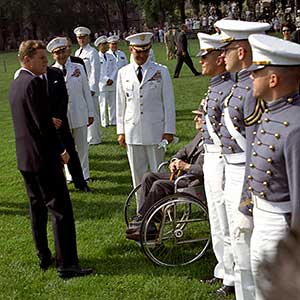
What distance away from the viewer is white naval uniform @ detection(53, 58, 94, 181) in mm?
8070

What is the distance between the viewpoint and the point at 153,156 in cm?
643

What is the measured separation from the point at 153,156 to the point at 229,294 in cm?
215

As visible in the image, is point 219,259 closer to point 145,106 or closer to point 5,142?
point 145,106

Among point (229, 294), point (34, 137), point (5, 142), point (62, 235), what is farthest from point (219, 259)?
point (5, 142)

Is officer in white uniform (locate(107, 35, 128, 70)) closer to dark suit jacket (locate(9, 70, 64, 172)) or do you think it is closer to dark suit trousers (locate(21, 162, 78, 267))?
dark suit trousers (locate(21, 162, 78, 267))

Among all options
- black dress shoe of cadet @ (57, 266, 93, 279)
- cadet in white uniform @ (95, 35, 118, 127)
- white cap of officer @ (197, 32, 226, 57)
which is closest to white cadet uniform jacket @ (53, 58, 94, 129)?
black dress shoe of cadet @ (57, 266, 93, 279)

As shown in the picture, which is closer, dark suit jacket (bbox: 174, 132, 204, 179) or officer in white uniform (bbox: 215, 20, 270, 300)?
officer in white uniform (bbox: 215, 20, 270, 300)

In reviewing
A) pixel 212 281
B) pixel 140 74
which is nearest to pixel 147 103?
pixel 140 74

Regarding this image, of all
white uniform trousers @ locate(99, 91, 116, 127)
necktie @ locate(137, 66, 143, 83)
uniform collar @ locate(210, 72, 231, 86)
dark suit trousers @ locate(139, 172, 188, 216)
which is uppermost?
uniform collar @ locate(210, 72, 231, 86)

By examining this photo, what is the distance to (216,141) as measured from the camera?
170 inches

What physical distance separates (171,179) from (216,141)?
121 cm

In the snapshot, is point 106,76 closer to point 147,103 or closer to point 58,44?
point 58,44

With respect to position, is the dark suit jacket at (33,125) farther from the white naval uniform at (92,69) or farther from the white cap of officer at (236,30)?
the white naval uniform at (92,69)

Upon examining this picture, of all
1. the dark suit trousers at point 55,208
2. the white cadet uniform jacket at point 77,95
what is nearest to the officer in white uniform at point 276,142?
the dark suit trousers at point 55,208
